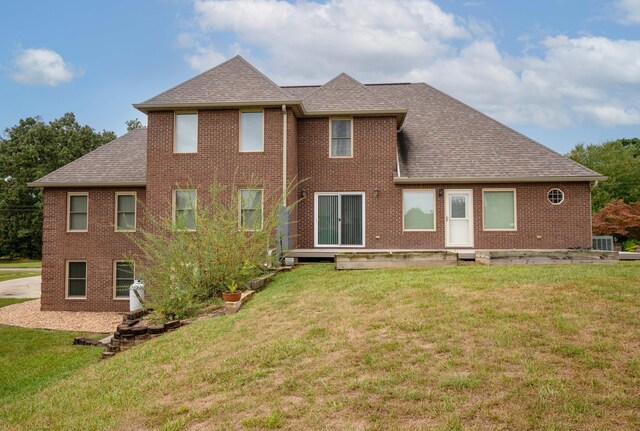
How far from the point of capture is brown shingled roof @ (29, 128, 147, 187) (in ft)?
56.9

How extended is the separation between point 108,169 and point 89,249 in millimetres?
3141

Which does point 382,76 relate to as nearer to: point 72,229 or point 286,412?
point 72,229

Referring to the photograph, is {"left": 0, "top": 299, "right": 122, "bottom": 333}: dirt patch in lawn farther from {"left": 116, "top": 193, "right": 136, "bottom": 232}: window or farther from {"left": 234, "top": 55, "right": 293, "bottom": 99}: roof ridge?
{"left": 234, "top": 55, "right": 293, "bottom": 99}: roof ridge

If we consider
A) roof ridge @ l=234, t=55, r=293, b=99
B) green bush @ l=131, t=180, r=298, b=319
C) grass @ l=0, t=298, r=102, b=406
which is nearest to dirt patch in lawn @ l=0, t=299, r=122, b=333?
grass @ l=0, t=298, r=102, b=406

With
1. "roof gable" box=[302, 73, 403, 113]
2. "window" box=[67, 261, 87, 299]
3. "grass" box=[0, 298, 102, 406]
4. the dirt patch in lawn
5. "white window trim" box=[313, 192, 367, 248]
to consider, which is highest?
"roof gable" box=[302, 73, 403, 113]

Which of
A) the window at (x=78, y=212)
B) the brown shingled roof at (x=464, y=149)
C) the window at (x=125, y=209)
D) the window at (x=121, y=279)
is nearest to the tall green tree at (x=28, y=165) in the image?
the window at (x=78, y=212)

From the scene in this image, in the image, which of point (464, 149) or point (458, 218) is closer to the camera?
point (458, 218)

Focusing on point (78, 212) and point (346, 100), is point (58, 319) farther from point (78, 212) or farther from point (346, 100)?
point (346, 100)

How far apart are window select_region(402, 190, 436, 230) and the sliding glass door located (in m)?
1.47

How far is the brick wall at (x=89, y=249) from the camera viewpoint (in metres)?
17.5

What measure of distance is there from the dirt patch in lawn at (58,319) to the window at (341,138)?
29.7 ft

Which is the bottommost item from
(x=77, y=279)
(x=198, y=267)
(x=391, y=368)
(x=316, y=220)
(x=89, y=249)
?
(x=77, y=279)

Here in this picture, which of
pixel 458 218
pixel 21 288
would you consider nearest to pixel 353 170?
pixel 458 218

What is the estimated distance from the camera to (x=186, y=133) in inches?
593
